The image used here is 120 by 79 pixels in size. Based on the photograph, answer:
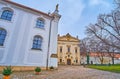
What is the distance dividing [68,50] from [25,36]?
3655 centimetres

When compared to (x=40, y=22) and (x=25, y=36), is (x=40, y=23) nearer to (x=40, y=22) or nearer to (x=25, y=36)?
(x=40, y=22)

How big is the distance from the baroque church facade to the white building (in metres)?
32.3

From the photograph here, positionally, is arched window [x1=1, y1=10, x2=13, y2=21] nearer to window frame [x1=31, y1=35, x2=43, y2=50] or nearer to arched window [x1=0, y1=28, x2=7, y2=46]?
arched window [x1=0, y1=28, x2=7, y2=46]

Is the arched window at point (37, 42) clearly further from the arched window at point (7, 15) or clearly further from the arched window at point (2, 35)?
the arched window at point (7, 15)

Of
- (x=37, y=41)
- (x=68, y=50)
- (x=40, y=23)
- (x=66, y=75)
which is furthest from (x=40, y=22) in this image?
(x=68, y=50)

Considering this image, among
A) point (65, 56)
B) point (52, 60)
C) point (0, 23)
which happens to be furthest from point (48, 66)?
point (65, 56)

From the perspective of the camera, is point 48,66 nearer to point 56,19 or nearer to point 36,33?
point 36,33

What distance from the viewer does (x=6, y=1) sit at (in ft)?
51.9

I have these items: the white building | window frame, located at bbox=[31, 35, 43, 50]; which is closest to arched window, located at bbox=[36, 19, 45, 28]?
the white building

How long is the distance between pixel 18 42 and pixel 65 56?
3640 cm

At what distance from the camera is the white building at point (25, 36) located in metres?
15.2

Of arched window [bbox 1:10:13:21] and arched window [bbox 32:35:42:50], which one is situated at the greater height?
arched window [bbox 1:10:13:21]

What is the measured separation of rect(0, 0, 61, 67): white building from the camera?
49.8 ft

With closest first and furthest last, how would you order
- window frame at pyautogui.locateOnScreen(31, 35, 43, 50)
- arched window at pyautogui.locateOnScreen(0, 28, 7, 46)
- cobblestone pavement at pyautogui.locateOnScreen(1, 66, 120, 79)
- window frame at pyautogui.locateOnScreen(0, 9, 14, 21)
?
cobblestone pavement at pyautogui.locateOnScreen(1, 66, 120, 79) → arched window at pyautogui.locateOnScreen(0, 28, 7, 46) → window frame at pyautogui.locateOnScreen(0, 9, 14, 21) → window frame at pyautogui.locateOnScreen(31, 35, 43, 50)
